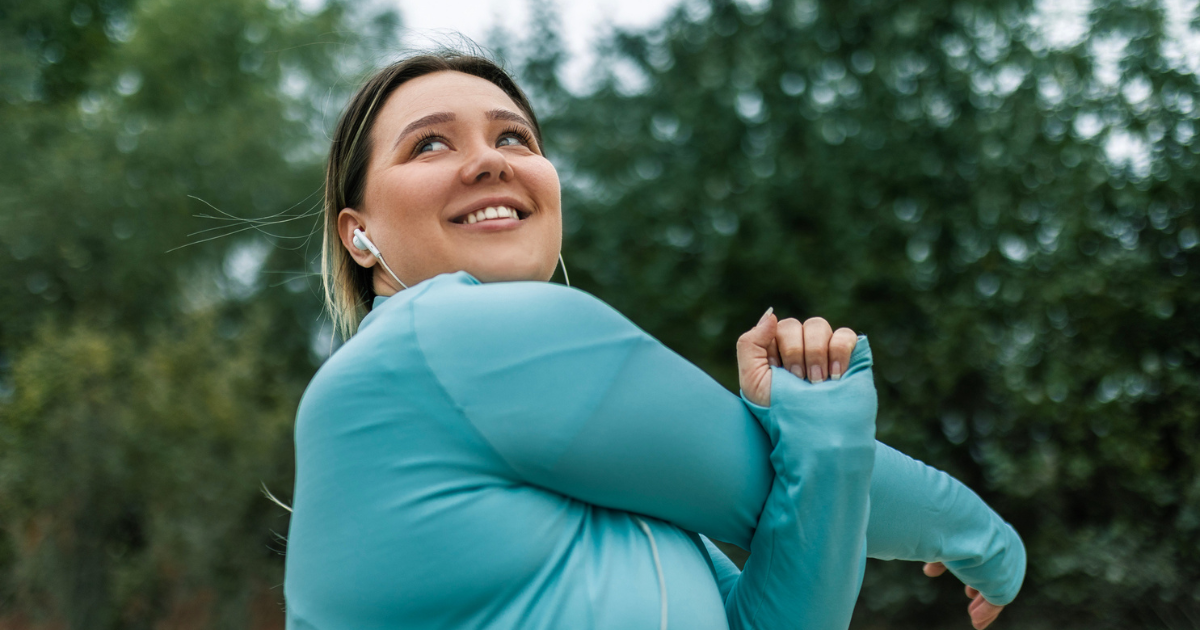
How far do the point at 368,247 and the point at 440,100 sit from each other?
265 mm

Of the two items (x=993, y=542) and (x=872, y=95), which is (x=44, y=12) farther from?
(x=993, y=542)

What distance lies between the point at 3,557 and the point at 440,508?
24.3 ft

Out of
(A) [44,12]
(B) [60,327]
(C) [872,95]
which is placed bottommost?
(B) [60,327]

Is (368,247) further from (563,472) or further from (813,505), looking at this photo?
(813,505)

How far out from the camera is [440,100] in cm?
145

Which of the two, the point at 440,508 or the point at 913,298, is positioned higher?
the point at 440,508

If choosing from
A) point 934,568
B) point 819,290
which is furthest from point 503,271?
point 819,290

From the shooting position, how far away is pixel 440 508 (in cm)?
101

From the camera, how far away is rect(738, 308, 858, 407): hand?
1.17 metres

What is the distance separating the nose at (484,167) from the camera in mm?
1369

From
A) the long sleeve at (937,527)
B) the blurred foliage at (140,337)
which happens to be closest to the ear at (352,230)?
the long sleeve at (937,527)

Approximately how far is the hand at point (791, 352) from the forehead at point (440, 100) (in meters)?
0.58

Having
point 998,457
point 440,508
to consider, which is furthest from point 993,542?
point 998,457

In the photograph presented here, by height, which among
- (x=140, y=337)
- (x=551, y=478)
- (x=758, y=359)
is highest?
(x=758, y=359)
